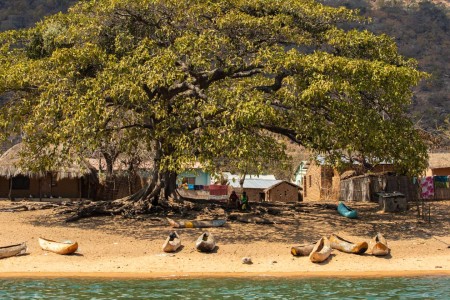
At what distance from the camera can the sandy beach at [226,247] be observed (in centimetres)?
1958

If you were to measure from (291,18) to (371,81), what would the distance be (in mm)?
4105

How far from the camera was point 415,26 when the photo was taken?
86500mm

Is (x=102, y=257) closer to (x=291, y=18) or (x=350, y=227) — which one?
(x=350, y=227)

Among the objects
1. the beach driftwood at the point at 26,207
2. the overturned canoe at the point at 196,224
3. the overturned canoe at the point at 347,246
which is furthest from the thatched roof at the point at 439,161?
the beach driftwood at the point at 26,207

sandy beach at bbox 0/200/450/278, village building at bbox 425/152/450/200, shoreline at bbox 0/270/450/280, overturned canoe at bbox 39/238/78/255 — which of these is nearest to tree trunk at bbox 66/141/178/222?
sandy beach at bbox 0/200/450/278

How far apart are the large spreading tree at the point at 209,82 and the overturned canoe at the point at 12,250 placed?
4.07 metres

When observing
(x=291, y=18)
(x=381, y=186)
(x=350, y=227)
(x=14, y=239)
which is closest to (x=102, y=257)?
(x=14, y=239)

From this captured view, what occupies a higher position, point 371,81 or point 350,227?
point 371,81

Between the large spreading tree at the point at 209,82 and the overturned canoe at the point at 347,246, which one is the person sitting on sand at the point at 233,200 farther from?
the overturned canoe at the point at 347,246

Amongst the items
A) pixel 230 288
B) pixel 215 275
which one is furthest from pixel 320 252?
pixel 230 288

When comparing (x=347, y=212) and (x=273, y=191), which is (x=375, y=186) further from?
(x=273, y=191)

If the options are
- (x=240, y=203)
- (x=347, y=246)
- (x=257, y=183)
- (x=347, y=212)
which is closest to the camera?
(x=347, y=246)

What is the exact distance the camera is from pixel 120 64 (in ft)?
75.6

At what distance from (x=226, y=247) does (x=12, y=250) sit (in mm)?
6654
